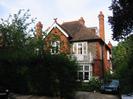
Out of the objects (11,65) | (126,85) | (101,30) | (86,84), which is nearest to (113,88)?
(86,84)

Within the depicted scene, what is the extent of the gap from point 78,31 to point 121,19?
27191 mm

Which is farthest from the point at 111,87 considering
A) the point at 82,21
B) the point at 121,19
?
the point at 82,21

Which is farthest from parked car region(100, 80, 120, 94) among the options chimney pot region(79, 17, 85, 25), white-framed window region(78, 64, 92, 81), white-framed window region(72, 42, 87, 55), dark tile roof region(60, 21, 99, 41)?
chimney pot region(79, 17, 85, 25)

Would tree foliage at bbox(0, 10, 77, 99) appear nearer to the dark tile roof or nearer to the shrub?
the shrub

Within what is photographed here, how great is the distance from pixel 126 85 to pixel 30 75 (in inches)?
301

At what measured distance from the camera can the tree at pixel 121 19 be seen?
953 inches

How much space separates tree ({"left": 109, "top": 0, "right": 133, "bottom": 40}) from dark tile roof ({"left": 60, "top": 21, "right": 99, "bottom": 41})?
2257 centimetres

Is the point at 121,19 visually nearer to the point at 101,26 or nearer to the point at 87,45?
the point at 87,45

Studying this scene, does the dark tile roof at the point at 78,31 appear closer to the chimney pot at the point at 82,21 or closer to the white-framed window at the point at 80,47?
the white-framed window at the point at 80,47

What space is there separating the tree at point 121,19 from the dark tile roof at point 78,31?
22.6m

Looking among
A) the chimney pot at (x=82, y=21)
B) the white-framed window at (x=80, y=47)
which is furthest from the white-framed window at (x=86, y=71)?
the chimney pot at (x=82, y=21)

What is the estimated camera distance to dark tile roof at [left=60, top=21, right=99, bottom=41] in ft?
162

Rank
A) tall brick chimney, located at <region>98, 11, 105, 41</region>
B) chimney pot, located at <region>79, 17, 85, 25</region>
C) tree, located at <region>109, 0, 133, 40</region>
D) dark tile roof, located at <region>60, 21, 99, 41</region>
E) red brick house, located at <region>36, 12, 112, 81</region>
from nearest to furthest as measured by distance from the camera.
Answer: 1. tree, located at <region>109, 0, 133, 40</region>
2. red brick house, located at <region>36, 12, 112, 81</region>
3. dark tile roof, located at <region>60, 21, 99, 41</region>
4. tall brick chimney, located at <region>98, 11, 105, 41</region>
5. chimney pot, located at <region>79, 17, 85, 25</region>

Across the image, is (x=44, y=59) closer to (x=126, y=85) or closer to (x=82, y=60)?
(x=126, y=85)
